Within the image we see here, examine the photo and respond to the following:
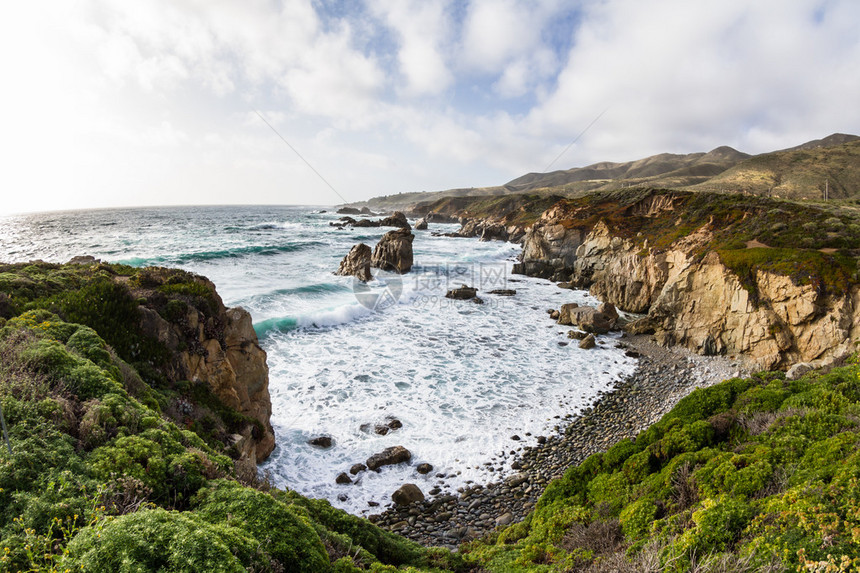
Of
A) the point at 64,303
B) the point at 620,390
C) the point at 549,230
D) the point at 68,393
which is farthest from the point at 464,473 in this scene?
the point at 549,230

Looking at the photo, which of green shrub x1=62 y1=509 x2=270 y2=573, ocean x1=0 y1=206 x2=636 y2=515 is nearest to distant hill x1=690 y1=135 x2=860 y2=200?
ocean x1=0 y1=206 x2=636 y2=515

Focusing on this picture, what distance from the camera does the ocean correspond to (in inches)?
460

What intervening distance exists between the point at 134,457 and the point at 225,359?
651 cm

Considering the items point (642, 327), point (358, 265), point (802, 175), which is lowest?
point (642, 327)

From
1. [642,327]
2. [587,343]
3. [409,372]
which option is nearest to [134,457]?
[409,372]

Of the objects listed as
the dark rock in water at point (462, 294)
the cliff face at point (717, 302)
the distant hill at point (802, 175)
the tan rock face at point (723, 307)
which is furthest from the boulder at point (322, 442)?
the distant hill at point (802, 175)

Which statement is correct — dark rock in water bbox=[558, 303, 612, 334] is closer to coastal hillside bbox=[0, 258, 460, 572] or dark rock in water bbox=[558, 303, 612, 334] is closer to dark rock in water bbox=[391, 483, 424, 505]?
dark rock in water bbox=[391, 483, 424, 505]

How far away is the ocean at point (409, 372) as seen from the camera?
460 inches

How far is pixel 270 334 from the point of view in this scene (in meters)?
20.9

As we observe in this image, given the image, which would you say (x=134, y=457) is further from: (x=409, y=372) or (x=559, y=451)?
(x=409, y=372)

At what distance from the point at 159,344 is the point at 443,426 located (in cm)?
902

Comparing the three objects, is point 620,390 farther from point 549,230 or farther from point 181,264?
point 181,264

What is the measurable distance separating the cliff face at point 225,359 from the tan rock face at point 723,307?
63.6 ft

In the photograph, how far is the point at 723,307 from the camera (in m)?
19.1
